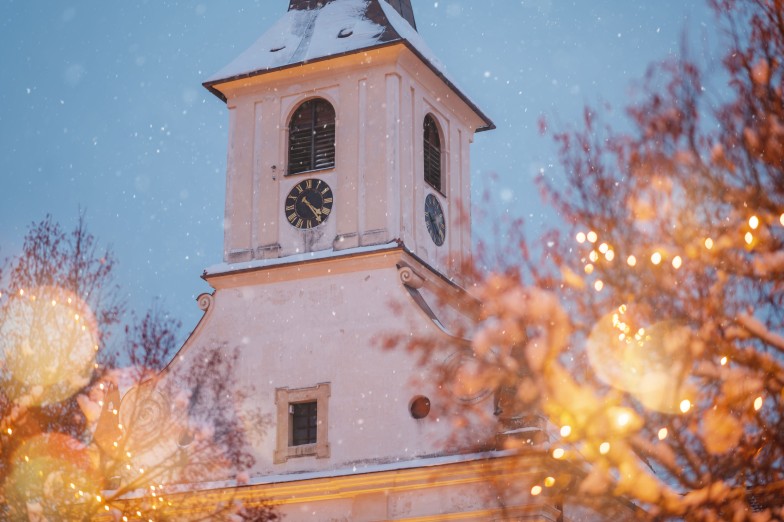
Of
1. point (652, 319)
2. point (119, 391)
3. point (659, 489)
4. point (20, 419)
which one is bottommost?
point (659, 489)

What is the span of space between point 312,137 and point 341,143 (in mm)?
824

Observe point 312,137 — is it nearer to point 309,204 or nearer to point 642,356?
point 309,204

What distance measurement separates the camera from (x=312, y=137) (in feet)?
99.8

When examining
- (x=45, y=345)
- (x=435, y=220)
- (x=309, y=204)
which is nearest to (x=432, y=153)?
(x=435, y=220)

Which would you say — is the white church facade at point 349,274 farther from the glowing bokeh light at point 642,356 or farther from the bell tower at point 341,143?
the glowing bokeh light at point 642,356

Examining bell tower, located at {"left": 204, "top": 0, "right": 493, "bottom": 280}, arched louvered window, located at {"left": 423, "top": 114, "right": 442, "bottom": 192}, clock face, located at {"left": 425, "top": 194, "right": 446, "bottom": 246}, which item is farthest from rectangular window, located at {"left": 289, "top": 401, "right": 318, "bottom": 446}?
arched louvered window, located at {"left": 423, "top": 114, "right": 442, "bottom": 192}

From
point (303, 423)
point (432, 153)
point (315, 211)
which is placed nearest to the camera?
point (303, 423)

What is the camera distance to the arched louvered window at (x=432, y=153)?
1232 inches

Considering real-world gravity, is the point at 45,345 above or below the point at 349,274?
below

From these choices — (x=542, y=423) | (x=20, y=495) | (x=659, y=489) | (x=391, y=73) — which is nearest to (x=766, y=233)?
(x=659, y=489)

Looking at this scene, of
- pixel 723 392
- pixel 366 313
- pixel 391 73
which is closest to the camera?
pixel 723 392

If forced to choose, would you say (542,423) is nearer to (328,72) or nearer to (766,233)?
(328,72)

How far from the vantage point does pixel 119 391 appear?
29.1 m

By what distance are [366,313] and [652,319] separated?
42.1 ft
